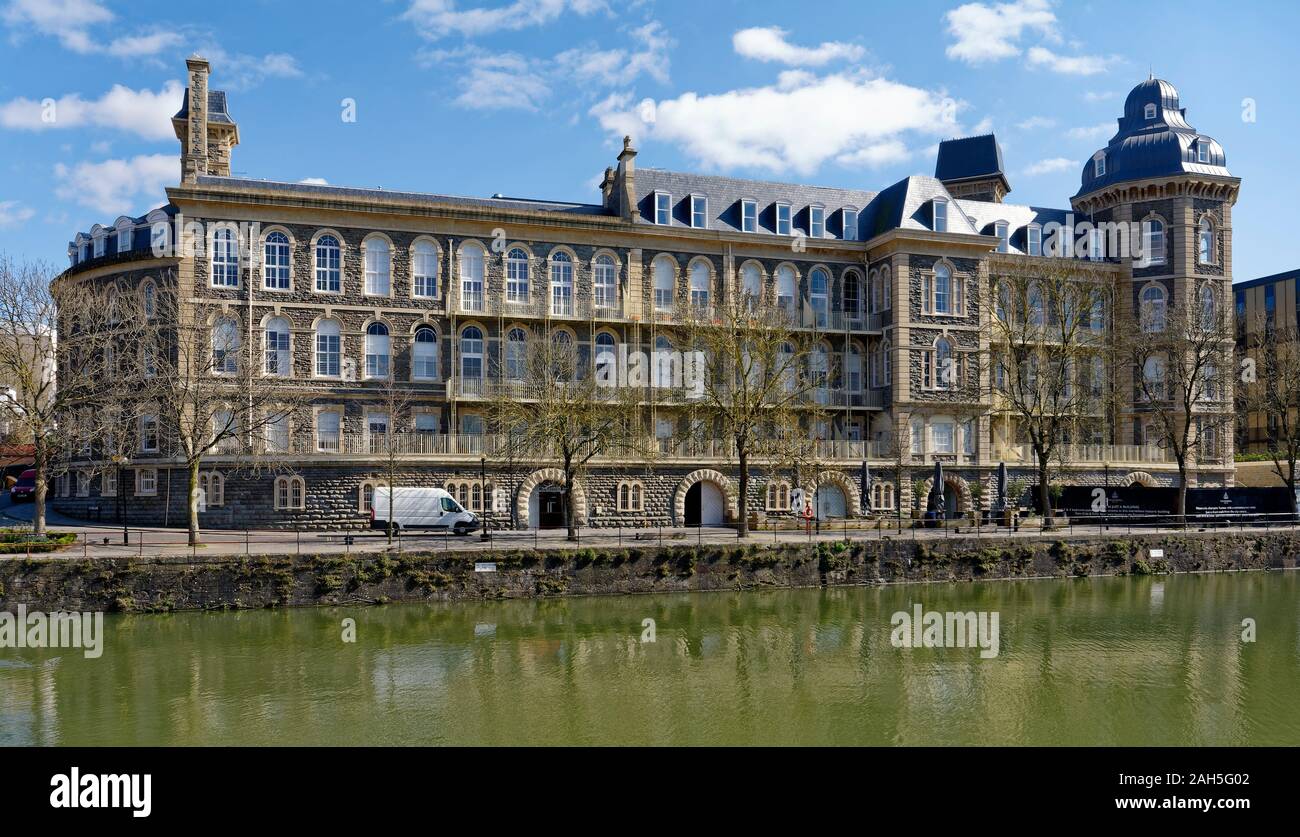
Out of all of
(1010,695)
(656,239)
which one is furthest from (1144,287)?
(1010,695)

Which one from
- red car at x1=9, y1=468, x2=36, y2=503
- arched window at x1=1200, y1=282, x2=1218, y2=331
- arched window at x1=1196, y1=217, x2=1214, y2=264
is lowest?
red car at x1=9, y1=468, x2=36, y2=503

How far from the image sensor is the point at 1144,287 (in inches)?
2041

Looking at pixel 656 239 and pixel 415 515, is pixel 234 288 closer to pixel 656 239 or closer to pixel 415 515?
pixel 415 515

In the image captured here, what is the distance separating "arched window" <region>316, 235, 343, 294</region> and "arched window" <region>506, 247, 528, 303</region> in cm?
714

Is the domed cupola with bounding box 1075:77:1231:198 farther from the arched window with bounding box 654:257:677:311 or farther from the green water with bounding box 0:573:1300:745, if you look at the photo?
the green water with bounding box 0:573:1300:745

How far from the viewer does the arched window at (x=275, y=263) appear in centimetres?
3956

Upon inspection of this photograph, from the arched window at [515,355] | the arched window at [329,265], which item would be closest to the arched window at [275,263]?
the arched window at [329,265]

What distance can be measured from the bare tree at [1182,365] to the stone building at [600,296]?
1209 millimetres

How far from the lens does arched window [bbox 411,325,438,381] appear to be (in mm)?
41406

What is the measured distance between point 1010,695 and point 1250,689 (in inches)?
199

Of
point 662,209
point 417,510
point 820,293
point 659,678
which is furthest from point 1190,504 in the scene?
point 417,510

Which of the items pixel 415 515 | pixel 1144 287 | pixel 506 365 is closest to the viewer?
pixel 415 515

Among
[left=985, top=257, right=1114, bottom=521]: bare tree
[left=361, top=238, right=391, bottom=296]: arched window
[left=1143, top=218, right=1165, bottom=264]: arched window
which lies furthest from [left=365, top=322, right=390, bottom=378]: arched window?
[left=1143, top=218, right=1165, bottom=264]: arched window
